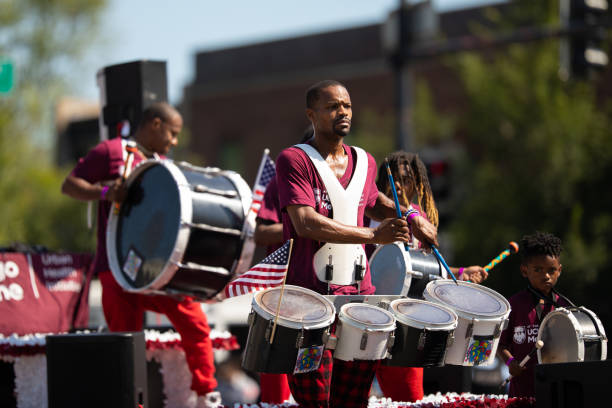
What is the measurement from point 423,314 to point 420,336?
143 mm

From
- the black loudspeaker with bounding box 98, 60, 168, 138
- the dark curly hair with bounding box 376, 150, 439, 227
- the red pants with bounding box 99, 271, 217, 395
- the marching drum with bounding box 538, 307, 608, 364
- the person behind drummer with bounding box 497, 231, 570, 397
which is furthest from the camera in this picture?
the black loudspeaker with bounding box 98, 60, 168, 138

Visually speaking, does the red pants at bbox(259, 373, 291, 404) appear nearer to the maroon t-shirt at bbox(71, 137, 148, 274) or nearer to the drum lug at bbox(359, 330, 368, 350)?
the drum lug at bbox(359, 330, 368, 350)

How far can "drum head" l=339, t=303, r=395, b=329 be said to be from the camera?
13.6 ft

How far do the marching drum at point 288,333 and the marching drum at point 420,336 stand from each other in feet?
1.10

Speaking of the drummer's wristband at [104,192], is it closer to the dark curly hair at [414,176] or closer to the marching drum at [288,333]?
the dark curly hair at [414,176]

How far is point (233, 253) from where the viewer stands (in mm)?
6129

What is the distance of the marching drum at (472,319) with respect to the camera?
448cm

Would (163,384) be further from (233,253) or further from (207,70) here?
(207,70)

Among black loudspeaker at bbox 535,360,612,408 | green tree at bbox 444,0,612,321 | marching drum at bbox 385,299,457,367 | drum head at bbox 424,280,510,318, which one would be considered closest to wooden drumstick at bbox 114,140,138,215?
drum head at bbox 424,280,510,318

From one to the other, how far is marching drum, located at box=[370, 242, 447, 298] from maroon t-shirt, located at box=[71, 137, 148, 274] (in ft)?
5.92

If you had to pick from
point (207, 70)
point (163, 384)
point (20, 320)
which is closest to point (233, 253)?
point (163, 384)

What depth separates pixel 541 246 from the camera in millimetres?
5387

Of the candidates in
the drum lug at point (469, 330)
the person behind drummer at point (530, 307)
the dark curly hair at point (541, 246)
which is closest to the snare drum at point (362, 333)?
the drum lug at point (469, 330)

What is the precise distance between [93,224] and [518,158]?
14858 millimetres
